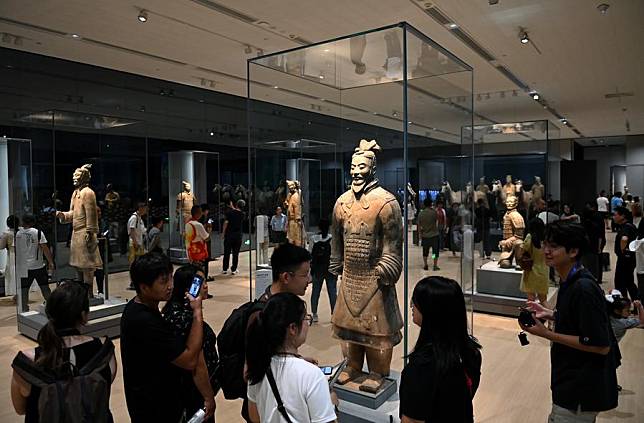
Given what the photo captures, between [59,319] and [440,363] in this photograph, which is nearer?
[440,363]

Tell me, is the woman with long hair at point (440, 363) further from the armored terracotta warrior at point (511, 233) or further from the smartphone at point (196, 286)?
→ the armored terracotta warrior at point (511, 233)

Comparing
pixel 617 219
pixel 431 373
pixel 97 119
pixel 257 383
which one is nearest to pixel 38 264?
pixel 97 119

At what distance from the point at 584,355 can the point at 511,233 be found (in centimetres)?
573

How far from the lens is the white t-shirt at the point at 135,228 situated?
7789 mm

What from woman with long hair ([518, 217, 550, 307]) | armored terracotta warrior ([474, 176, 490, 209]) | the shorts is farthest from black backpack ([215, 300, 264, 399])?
armored terracotta warrior ([474, 176, 490, 209])

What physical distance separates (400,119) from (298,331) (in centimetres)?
225

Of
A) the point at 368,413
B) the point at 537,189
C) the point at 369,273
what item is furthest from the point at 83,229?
the point at 537,189

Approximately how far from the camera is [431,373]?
1668mm

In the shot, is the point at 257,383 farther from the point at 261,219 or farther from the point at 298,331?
the point at 261,219

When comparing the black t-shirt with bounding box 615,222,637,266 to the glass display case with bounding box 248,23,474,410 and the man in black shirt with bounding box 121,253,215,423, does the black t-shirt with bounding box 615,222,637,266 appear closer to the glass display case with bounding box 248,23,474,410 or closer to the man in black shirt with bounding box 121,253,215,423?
the glass display case with bounding box 248,23,474,410

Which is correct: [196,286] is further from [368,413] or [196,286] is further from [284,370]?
[368,413]

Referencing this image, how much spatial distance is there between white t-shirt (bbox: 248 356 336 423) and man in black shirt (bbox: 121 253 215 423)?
26.2 inches

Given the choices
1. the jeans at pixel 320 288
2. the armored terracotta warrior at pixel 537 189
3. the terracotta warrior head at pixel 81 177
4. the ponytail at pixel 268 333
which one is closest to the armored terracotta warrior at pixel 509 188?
the armored terracotta warrior at pixel 537 189

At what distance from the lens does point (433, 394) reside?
1.66 meters
